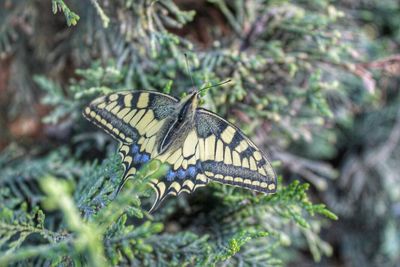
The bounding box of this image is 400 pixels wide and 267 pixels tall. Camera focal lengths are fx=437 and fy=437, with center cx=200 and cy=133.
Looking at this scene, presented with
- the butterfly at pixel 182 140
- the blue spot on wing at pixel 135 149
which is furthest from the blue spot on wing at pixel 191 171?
the blue spot on wing at pixel 135 149

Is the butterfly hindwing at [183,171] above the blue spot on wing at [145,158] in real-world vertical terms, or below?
below

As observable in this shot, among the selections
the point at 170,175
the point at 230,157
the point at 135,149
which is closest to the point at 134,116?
the point at 135,149

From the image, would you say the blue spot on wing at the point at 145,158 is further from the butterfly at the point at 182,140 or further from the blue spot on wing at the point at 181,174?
the blue spot on wing at the point at 181,174

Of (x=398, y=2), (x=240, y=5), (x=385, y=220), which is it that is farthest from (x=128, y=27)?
(x=385, y=220)

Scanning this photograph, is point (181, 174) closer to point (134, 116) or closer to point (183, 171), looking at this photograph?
point (183, 171)

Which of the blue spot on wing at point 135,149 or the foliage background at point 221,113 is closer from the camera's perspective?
the blue spot on wing at point 135,149

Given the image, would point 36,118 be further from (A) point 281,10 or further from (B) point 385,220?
(B) point 385,220
